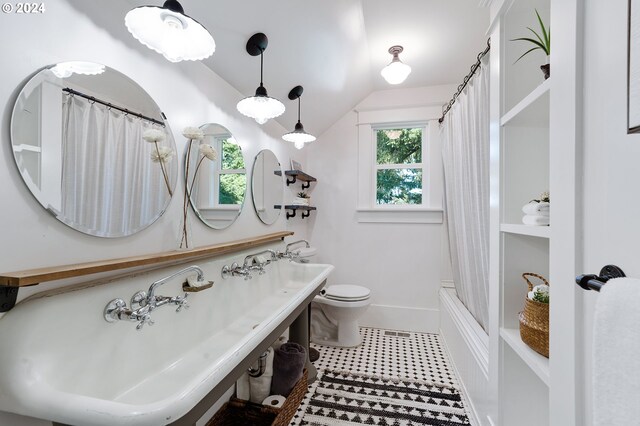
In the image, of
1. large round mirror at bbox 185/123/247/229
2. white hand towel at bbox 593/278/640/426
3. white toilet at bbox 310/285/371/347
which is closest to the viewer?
white hand towel at bbox 593/278/640/426

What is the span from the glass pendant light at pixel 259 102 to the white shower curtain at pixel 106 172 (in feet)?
1.68

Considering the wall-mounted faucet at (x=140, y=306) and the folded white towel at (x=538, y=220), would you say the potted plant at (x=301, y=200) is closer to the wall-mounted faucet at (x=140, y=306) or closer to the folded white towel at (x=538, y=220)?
the wall-mounted faucet at (x=140, y=306)

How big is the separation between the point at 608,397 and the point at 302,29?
1967 mm

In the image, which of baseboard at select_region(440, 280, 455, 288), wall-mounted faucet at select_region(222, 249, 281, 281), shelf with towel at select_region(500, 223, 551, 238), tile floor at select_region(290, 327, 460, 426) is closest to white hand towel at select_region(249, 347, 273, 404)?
tile floor at select_region(290, 327, 460, 426)

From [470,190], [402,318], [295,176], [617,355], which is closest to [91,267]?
[617,355]

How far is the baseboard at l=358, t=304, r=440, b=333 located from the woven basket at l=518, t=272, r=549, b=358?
1856 millimetres

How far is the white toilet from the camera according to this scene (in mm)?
2414

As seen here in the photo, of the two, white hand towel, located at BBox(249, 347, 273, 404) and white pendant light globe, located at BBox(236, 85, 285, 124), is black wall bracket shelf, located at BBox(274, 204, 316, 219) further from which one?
white hand towel, located at BBox(249, 347, 273, 404)

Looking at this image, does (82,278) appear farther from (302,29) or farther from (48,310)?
(302,29)

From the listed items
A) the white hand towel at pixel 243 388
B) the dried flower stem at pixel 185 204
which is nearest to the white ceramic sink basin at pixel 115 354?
the dried flower stem at pixel 185 204

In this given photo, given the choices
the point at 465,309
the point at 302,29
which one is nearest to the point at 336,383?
the point at 465,309

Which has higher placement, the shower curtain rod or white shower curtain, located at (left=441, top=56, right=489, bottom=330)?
the shower curtain rod

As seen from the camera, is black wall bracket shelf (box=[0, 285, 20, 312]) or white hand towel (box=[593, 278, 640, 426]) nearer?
white hand towel (box=[593, 278, 640, 426])

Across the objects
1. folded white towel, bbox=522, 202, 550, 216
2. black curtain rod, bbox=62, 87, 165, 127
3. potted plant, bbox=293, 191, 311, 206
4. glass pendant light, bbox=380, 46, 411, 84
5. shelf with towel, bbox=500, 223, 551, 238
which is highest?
glass pendant light, bbox=380, 46, 411, 84
